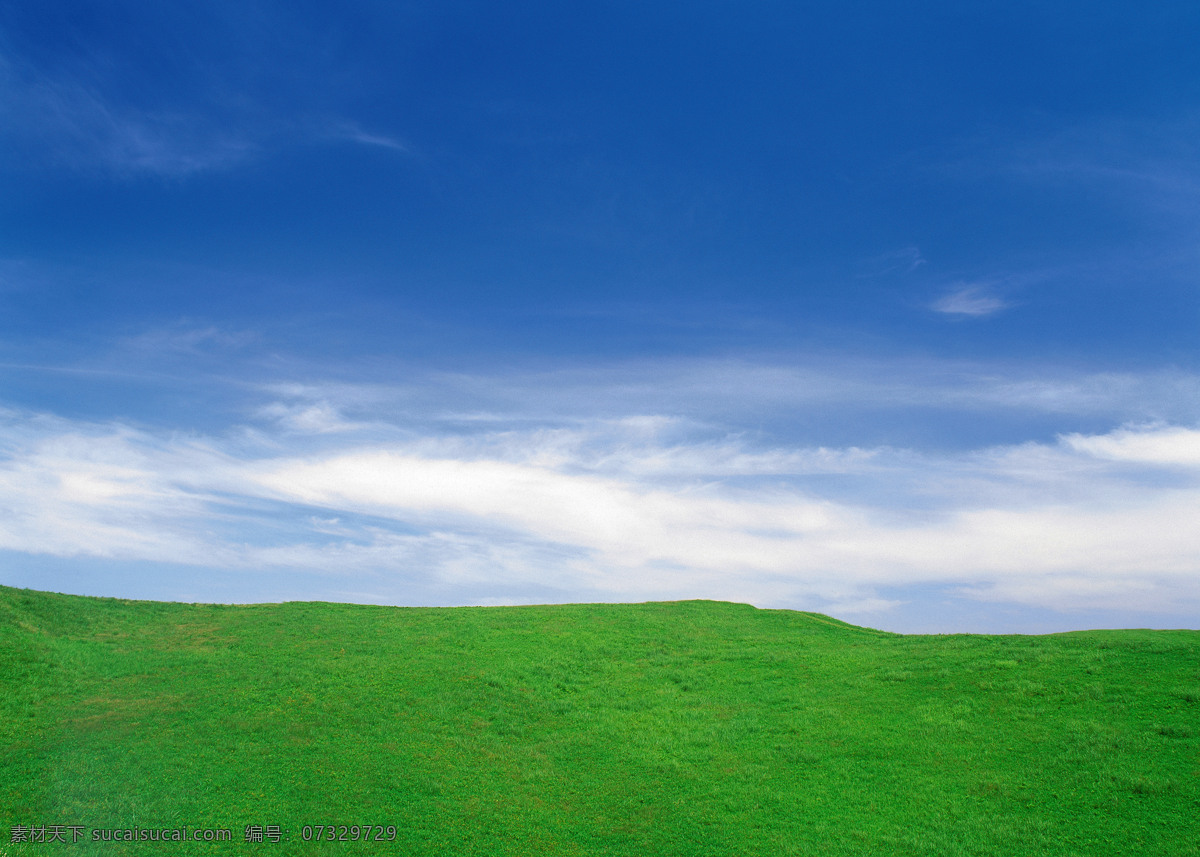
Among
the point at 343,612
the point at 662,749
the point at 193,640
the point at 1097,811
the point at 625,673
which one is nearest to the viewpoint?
the point at 1097,811

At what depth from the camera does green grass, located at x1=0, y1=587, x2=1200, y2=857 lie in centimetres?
2039

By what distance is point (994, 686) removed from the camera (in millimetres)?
28719

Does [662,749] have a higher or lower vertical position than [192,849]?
higher

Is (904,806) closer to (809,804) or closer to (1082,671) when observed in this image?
(809,804)

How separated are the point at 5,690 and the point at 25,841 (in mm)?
13097

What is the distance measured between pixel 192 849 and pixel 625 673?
71.0 ft

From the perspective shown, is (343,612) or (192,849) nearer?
(192,849)

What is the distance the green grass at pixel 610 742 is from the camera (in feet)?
66.9

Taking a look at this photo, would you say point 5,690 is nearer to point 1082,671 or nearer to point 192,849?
point 192,849

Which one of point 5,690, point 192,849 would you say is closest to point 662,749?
point 192,849

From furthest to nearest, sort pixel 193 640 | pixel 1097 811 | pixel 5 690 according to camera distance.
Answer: pixel 193 640 → pixel 5 690 → pixel 1097 811

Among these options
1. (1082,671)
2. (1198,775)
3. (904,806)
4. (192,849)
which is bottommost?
(192,849)

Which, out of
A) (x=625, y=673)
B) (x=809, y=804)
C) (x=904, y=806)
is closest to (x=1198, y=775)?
(x=904, y=806)

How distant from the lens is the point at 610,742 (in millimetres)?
28078
